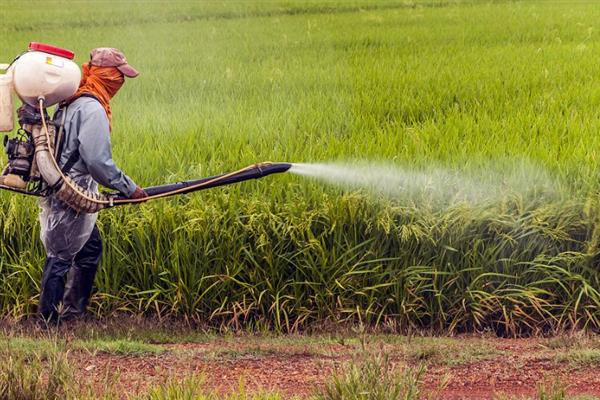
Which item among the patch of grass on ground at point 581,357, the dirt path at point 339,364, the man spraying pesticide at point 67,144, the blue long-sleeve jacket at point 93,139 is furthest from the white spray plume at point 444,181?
the blue long-sleeve jacket at point 93,139

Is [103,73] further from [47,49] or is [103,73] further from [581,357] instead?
[581,357]

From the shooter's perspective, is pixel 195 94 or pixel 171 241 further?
pixel 195 94

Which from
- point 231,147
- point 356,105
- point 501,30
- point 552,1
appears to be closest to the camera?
point 231,147

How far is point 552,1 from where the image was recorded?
13883 millimetres

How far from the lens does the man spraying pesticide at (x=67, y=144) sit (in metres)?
3.12

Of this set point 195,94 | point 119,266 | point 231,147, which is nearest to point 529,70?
point 195,94

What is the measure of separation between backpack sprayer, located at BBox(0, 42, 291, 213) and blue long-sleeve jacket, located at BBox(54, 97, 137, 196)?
0.05 m

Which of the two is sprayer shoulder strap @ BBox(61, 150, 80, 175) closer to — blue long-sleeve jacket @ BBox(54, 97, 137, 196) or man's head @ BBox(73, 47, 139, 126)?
blue long-sleeve jacket @ BBox(54, 97, 137, 196)

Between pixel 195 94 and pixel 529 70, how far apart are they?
2.74m

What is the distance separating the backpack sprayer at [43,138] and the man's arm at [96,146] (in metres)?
0.09

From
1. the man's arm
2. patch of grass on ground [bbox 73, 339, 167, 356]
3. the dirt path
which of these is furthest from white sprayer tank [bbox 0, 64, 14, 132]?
patch of grass on ground [bbox 73, 339, 167, 356]

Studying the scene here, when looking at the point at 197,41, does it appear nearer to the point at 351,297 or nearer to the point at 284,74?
the point at 284,74

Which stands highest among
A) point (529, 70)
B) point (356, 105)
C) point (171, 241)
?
point (529, 70)

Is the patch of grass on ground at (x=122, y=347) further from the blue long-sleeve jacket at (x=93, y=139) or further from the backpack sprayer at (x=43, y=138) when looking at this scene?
the blue long-sleeve jacket at (x=93, y=139)
